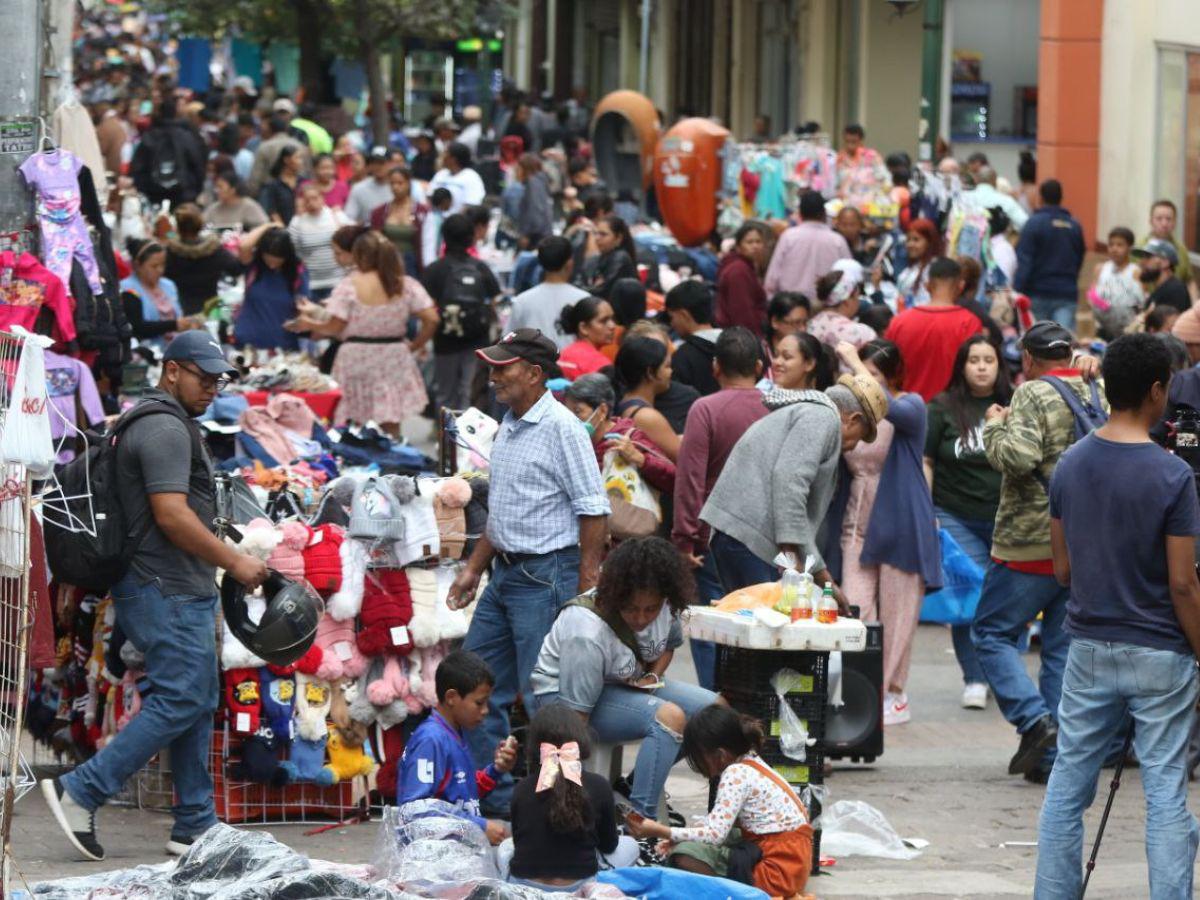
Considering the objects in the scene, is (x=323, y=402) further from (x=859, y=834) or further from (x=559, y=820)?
(x=559, y=820)

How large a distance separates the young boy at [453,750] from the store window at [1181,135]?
44.1 ft

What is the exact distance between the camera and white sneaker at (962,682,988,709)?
1062cm

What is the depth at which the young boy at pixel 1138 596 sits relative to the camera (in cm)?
636

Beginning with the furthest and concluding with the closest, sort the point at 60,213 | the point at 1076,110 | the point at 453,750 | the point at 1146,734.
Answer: the point at 1076,110
the point at 60,213
the point at 453,750
the point at 1146,734

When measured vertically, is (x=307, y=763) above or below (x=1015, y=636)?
below

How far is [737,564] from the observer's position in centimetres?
889

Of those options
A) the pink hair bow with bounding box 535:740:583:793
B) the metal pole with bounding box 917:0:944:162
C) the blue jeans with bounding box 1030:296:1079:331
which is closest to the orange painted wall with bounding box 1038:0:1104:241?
the metal pole with bounding box 917:0:944:162

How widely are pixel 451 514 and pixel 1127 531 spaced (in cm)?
311

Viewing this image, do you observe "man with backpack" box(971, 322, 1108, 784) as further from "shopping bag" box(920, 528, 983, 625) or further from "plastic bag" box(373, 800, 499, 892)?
"plastic bag" box(373, 800, 499, 892)

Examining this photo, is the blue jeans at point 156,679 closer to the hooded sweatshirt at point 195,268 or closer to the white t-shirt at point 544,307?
the white t-shirt at point 544,307

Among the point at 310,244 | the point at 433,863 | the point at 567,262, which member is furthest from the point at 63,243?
the point at 310,244

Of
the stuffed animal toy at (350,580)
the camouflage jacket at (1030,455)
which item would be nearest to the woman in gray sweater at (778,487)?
the camouflage jacket at (1030,455)

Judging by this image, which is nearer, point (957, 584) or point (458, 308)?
point (957, 584)

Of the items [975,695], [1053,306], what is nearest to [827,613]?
[975,695]
